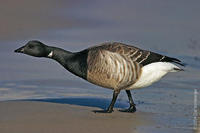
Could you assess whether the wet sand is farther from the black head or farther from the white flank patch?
the black head

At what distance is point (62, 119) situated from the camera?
9.84 m

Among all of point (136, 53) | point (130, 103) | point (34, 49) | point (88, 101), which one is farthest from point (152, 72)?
point (34, 49)

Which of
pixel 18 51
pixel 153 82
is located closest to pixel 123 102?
pixel 153 82

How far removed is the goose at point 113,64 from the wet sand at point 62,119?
0.86 m

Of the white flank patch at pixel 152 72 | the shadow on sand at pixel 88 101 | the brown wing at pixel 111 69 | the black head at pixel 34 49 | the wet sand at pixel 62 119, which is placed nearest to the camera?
the wet sand at pixel 62 119

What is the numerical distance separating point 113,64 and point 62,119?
2.09 metres

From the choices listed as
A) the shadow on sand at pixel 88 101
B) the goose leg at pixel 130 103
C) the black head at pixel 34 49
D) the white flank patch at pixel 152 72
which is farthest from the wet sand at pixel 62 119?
the black head at pixel 34 49

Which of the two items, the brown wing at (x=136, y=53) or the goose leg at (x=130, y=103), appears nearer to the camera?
the brown wing at (x=136, y=53)

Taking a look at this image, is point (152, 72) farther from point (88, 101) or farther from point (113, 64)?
point (88, 101)

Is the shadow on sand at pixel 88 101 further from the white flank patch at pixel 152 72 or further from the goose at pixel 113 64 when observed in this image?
the white flank patch at pixel 152 72

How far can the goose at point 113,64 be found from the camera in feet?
35.0

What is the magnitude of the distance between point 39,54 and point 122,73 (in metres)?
2.76

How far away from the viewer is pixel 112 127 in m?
8.93

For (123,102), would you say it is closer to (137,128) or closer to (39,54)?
(39,54)
